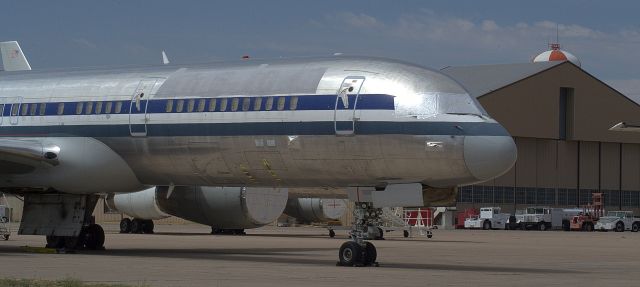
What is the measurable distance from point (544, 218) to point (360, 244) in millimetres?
60529

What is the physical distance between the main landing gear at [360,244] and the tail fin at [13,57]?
16253mm

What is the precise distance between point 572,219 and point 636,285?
63.6 m

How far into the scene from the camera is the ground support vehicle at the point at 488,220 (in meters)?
82.7

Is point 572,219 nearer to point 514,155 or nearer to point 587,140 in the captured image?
point 587,140

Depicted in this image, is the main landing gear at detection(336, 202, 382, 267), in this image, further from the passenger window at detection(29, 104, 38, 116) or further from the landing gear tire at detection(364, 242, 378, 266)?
the passenger window at detection(29, 104, 38, 116)

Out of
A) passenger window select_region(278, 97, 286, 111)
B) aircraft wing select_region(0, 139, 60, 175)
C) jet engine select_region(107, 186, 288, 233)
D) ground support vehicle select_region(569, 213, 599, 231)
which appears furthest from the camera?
ground support vehicle select_region(569, 213, 599, 231)

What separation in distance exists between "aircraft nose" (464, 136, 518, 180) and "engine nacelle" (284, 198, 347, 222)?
34347 millimetres

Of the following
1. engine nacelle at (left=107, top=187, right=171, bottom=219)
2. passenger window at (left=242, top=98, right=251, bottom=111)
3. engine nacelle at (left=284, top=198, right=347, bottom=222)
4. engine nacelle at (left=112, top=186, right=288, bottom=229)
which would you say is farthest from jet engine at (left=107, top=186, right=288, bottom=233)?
engine nacelle at (left=284, top=198, right=347, bottom=222)

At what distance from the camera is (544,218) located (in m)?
83.6

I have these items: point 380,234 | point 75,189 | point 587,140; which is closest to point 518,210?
point 587,140

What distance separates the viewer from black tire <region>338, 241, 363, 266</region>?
2489cm

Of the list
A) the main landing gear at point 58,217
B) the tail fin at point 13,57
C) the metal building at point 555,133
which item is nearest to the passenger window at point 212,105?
the main landing gear at point 58,217

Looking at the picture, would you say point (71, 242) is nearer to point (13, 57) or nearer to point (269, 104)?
point (269, 104)

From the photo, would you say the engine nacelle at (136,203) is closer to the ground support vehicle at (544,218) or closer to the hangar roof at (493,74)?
the ground support vehicle at (544,218)
